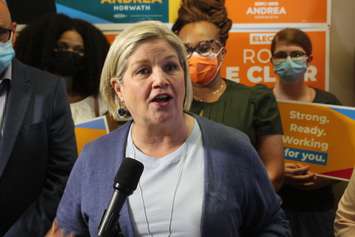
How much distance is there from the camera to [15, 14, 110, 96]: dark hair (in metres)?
2.72

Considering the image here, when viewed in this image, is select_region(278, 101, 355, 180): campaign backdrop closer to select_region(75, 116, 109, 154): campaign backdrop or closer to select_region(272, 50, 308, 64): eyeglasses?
select_region(272, 50, 308, 64): eyeglasses

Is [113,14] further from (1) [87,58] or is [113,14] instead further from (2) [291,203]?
(2) [291,203]

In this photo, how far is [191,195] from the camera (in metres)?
1.45

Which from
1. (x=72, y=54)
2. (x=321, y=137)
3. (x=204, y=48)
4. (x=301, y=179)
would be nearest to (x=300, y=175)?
(x=301, y=179)

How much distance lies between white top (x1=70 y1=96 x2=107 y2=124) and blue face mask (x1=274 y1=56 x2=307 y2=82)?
106 centimetres

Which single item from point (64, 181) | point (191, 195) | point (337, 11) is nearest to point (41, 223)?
point (64, 181)

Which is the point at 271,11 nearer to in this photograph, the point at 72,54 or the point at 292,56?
the point at 292,56

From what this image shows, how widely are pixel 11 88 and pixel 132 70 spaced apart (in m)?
0.57

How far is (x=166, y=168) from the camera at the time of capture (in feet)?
4.93

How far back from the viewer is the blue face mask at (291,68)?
289cm

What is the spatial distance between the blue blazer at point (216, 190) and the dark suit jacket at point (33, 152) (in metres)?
0.25

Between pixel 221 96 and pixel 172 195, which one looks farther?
pixel 221 96

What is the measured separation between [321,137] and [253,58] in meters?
0.86

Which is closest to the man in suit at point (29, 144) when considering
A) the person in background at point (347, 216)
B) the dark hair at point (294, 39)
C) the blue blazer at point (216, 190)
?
the blue blazer at point (216, 190)
